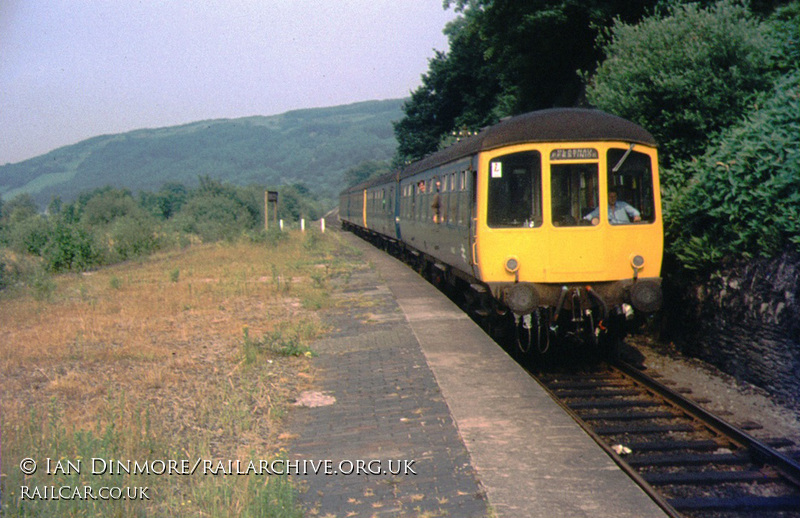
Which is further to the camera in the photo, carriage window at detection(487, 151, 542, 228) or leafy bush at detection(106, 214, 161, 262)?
leafy bush at detection(106, 214, 161, 262)

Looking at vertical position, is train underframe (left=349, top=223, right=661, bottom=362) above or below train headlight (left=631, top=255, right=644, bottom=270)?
below

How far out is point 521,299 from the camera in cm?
859

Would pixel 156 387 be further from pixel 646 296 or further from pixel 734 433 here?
pixel 734 433

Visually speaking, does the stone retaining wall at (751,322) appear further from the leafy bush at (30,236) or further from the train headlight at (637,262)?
the leafy bush at (30,236)

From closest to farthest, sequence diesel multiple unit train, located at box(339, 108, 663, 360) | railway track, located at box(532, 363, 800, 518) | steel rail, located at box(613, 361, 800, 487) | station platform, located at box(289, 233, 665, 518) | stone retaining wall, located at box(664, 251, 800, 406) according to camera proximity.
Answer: station platform, located at box(289, 233, 665, 518), railway track, located at box(532, 363, 800, 518), steel rail, located at box(613, 361, 800, 487), stone retaining wall, located at box(664, 251, 800, 406), diesel multiple unit train, located at box(339, 108, 663, 360)

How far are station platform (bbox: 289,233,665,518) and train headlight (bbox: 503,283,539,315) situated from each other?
0.62 m

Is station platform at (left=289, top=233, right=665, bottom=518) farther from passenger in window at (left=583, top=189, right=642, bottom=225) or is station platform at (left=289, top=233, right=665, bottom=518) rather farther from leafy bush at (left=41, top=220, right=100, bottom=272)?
leafy bush at (left=41, top=220, right=100, bottom=272)

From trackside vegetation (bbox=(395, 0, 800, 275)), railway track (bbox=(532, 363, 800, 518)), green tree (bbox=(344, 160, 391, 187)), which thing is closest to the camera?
railway track (bbox=(532, 363, 800, 518))

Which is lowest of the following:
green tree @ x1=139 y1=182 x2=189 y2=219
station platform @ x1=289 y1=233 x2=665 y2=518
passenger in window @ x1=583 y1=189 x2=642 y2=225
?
station platform @ x1=289 y1=233 x2=665 y2=518

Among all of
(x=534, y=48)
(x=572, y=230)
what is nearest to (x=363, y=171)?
(x=534, y=48)

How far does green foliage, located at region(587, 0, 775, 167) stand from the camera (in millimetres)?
12359

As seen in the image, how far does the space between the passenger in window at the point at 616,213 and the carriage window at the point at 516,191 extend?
0.67m

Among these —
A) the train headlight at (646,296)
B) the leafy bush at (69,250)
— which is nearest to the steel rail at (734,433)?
the train headlight at (646,296)

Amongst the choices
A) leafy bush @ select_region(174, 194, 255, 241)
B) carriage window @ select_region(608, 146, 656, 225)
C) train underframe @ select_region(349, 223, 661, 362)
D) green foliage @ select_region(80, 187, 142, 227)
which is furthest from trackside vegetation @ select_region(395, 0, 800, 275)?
green foliage @ select_region(80, 187, 142, 227)
